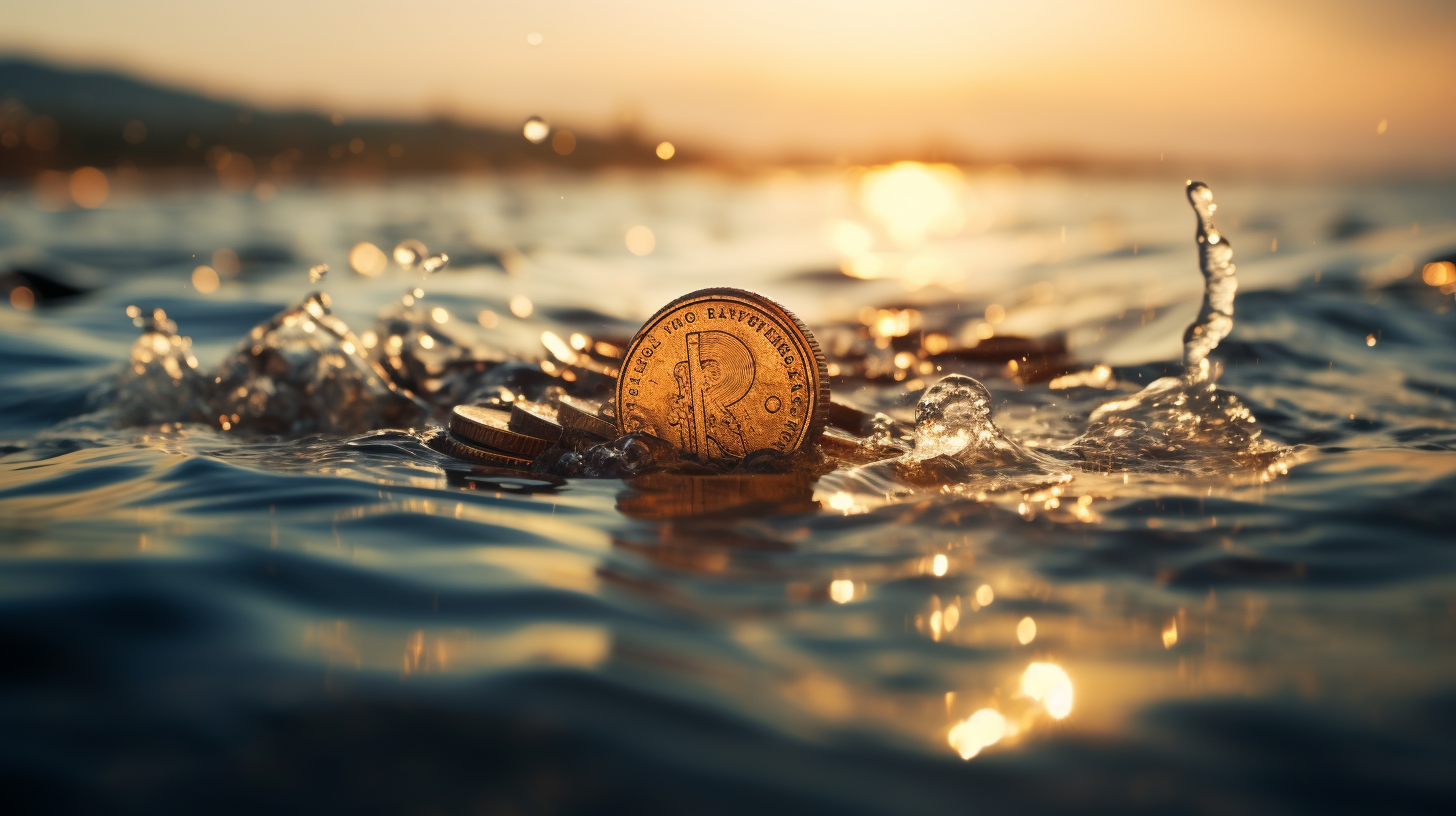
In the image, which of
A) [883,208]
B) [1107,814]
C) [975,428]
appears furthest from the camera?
[883,208]

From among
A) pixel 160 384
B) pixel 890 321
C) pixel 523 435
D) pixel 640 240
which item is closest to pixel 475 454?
pixel 523 435

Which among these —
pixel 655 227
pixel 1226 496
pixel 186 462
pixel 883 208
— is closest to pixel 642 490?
pixel 186 462

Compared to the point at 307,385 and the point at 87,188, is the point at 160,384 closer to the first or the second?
the point at 307,385

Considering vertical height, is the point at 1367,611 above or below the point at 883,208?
below

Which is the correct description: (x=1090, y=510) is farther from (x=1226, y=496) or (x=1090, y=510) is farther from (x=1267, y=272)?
(x=1267, y=272)

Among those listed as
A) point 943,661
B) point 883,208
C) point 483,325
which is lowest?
point 943,661

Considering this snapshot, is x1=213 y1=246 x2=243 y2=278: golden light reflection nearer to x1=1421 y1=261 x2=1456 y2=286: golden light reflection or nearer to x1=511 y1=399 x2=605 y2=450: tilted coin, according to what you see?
x1=511 y1=399 x2=605 y2=450: tilted coin
